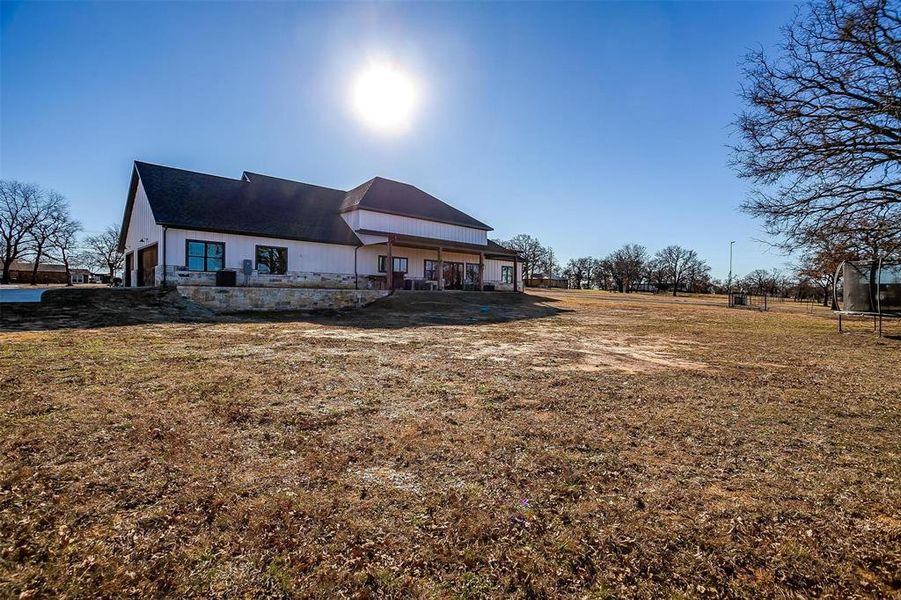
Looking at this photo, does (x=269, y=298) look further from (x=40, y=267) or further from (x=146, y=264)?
(x=40, y=267)

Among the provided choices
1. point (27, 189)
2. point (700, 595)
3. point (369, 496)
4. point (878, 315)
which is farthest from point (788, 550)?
point (27, 189)

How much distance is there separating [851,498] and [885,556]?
0.68 metres

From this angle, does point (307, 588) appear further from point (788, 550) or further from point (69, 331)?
point (69, 331)

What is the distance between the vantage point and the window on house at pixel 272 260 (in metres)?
19.8

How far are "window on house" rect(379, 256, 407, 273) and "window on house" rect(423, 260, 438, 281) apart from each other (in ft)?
5.13

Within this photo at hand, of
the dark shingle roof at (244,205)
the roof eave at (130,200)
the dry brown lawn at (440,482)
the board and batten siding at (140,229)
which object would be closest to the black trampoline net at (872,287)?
the dry brown lawn at (440,482)

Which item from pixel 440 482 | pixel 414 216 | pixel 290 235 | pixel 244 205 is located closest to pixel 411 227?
pixel 414 216

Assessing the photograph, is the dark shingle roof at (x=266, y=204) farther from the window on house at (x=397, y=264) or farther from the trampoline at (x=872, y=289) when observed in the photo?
the trampoline at (x=872, y=289)

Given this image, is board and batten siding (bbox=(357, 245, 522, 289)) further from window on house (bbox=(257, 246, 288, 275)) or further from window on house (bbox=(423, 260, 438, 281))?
window on house (bbox=(257, 246, 288, 275))

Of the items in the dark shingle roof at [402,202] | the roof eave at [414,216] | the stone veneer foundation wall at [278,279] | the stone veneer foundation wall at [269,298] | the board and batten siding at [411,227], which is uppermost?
the dark shingle roof at [402,202]

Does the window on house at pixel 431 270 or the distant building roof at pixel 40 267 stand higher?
the distant building roof at pixel 40 267

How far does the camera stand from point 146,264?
19.1 m

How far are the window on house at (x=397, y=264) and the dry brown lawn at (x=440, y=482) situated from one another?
60.8 ft

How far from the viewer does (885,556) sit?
211 cm
